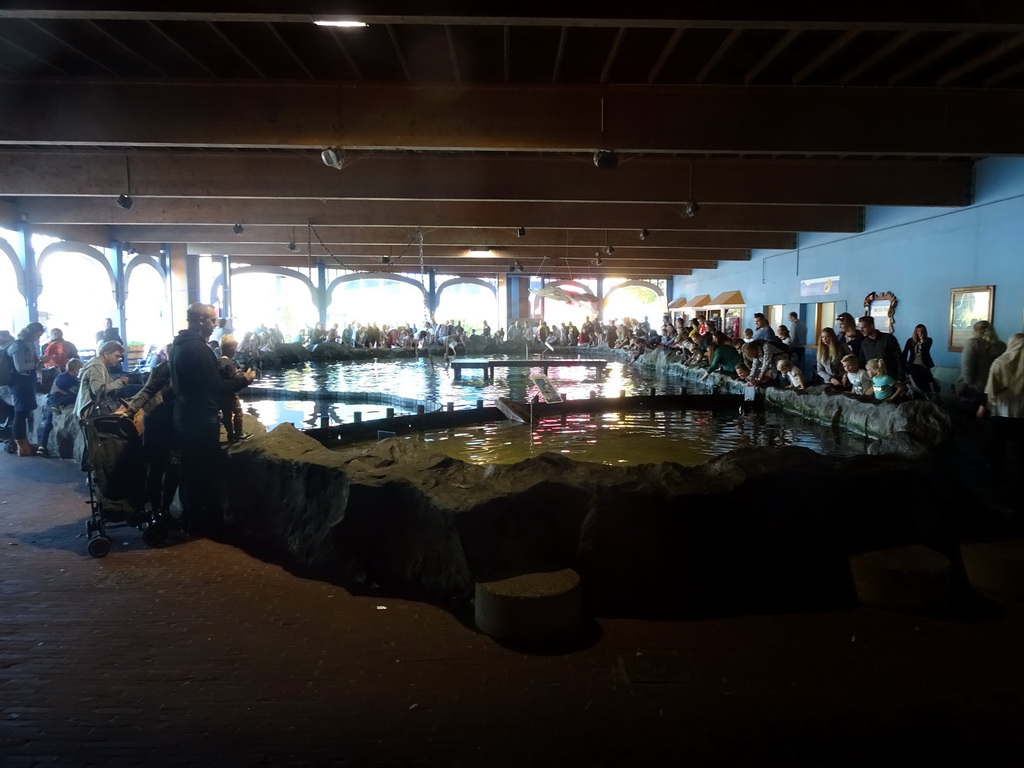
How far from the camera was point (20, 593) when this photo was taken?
4004mm

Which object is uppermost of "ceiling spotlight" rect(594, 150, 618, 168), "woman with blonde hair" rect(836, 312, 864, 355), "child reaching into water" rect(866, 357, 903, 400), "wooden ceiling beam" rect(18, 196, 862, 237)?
"wooden ceiling beam" rect(18, 196, 862, 237)

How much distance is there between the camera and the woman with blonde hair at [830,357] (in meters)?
9.50

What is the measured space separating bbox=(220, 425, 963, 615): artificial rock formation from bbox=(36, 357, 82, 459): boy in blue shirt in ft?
17.1

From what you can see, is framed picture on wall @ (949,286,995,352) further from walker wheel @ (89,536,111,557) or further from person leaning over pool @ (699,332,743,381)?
walker wheel @ (89,536,111,557)

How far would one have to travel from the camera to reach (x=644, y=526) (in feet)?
12.9

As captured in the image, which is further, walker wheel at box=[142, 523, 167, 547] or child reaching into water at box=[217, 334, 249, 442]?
child reaching into water at box=[217, 334, 249, 442]

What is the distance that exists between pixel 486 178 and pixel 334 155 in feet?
11.1

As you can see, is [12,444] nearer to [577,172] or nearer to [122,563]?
[122,563]

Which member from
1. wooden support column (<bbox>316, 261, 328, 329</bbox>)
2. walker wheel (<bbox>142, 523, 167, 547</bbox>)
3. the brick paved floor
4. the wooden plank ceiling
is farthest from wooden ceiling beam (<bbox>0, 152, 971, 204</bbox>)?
wooden support column (<bbox>316, 261, 328, 329</bbox>)

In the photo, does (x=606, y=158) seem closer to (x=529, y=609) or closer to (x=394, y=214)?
(x=529, y=609)

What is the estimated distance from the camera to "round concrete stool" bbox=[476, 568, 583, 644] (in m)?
3.43

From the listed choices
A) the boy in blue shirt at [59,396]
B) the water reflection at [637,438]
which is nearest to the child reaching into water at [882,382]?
the water reflection at [637,438]

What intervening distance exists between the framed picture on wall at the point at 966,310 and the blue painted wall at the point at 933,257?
0.13 m

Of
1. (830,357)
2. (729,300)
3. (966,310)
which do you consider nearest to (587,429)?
(830,357)
